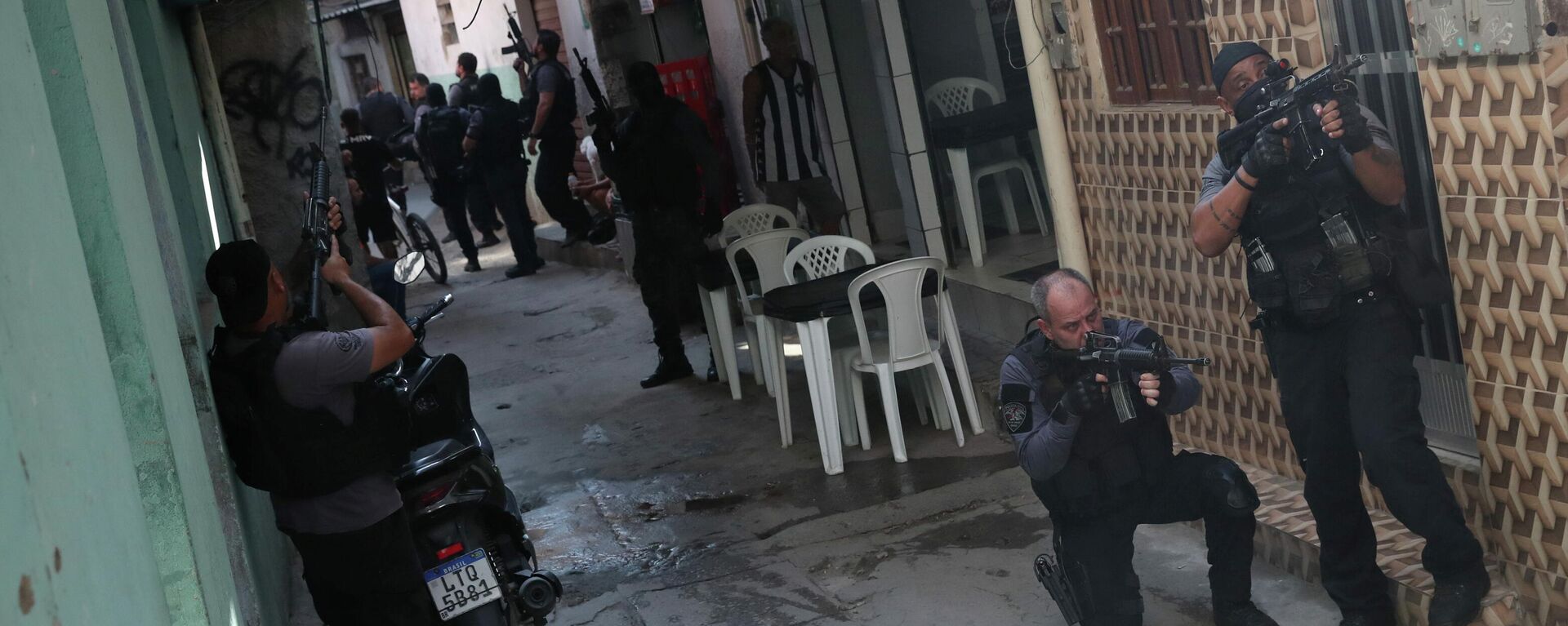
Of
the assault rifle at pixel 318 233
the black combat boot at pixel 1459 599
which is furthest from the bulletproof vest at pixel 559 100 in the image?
the black combat boot at pixel 1459 599

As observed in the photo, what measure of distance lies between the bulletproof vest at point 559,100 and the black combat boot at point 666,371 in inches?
195

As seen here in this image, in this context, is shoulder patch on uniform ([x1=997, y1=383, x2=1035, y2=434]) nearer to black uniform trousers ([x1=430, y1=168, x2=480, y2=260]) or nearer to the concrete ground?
the concrete ground

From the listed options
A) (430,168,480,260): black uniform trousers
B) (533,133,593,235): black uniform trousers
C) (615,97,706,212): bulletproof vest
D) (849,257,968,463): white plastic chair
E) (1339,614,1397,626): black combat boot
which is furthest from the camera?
(430,168,480,260): black uniform trousers

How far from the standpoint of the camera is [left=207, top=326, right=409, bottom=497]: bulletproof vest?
376 cm

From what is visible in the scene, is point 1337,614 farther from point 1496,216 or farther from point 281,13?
point 281,13

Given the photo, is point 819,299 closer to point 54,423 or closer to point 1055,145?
point 1055,145

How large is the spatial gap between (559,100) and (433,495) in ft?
30.1

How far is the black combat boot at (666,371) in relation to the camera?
29.0ft

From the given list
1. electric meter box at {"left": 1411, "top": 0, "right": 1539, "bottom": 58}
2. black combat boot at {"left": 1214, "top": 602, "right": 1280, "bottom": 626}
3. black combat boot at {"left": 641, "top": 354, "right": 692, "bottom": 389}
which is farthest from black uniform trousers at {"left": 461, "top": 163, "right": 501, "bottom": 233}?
electric meter box at {"left": 1411, "top": 0, "right": 1539, "bottom": 58}

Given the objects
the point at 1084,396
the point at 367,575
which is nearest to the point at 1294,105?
the point at 1084,396

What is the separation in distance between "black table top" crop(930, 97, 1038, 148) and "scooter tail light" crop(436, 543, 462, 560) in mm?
4898

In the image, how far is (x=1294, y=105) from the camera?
12.0 feet

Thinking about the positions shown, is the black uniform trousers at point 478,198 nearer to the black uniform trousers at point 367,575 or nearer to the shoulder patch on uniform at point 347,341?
the black uniform trousers at point 367,575

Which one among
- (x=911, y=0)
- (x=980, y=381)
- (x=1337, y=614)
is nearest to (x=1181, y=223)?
(x=1337, y=614)
